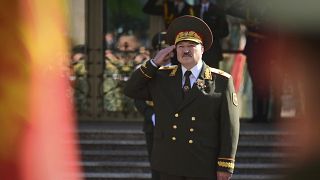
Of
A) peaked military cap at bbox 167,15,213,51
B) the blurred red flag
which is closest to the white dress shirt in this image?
peaked military cap at bbox 167,15,213,51

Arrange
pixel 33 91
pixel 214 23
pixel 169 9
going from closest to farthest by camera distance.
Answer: pixel 33 91 → pixel 214 23 → pixel 169 9

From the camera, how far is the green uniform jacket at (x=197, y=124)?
310cm

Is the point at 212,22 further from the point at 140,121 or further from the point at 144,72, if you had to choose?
the point at 144,72

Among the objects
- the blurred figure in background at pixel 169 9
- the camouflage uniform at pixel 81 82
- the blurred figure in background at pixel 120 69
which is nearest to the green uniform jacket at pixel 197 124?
the blurred figure in background at pixel 169 9

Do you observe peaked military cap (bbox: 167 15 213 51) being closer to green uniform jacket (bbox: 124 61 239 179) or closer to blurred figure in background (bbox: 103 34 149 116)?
green uniform jacket (bbox: 124 61 239 179)

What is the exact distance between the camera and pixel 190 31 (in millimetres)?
3150

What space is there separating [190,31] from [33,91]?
67.0 inches

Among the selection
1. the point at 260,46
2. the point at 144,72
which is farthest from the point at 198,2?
the point at 144,72

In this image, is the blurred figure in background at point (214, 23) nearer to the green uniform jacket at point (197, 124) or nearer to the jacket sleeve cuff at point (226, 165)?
the green uniform jacket at point (197, 124)

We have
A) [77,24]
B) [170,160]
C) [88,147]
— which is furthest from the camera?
[77,24]

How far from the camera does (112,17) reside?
8.96 m

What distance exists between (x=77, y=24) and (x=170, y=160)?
6.12 metres

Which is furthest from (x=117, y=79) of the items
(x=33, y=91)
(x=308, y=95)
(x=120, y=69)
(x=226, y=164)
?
(x=308, y=95)

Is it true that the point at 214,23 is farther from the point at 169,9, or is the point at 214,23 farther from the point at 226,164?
the point at 226,164
